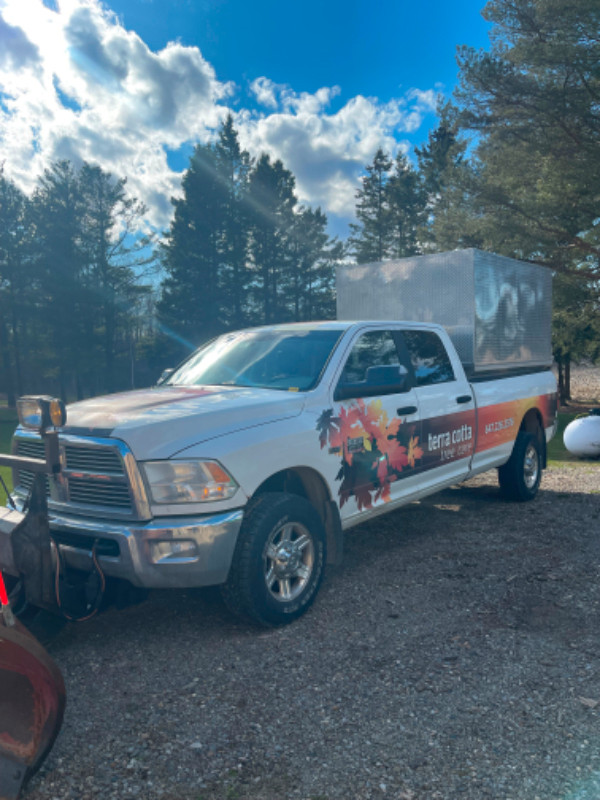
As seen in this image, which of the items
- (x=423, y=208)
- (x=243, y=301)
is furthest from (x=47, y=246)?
(x=423, y=208)

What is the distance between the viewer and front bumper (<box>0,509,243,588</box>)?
3674 millimetres

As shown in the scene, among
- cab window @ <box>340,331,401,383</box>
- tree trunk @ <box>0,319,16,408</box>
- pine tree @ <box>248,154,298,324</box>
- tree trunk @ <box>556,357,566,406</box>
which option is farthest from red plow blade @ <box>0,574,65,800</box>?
tree trunk @ <box>0,319,16,408</box>

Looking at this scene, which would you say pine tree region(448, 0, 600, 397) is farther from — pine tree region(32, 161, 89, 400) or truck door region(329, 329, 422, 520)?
pine tree region(32, 161, 89, 400)

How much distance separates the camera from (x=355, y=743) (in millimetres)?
2979

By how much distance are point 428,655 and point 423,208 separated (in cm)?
4297

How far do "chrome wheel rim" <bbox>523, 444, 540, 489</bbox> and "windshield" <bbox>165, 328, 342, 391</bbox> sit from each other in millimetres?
3620

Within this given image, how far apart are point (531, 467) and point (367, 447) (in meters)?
3.71

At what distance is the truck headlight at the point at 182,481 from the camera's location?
148 inches

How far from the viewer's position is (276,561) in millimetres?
4168

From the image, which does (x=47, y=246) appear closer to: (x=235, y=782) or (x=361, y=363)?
(x=361, y=363)

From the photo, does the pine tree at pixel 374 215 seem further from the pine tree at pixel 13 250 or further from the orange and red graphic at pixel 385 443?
the orange and red graphic at pixel 385 443

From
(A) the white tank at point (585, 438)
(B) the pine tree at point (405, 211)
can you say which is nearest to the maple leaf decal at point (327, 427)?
(A) the white tank at point (585, 438)

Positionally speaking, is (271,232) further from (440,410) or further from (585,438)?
(440,410)

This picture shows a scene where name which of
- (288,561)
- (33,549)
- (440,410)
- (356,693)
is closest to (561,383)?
(440,410)
